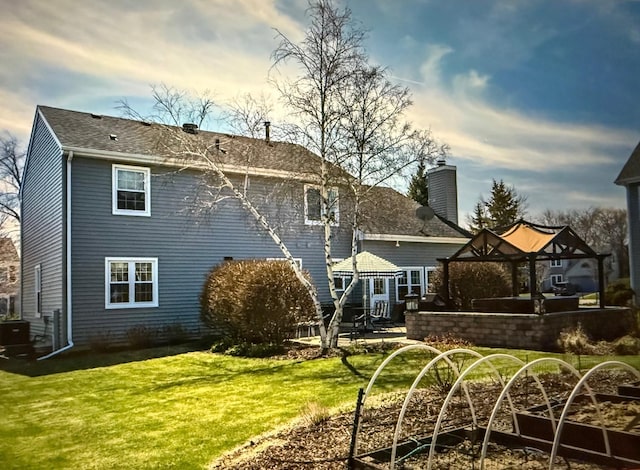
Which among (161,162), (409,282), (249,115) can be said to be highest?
(249,115)

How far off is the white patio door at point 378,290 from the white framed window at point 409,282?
21.8 inches

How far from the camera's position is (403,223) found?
18938 mm

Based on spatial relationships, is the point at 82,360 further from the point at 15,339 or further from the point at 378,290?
the point at 378,290

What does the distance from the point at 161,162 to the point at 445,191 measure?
1190cm

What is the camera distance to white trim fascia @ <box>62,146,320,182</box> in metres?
12.0

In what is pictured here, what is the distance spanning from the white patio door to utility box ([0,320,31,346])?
32.3 ft

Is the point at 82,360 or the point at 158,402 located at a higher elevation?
the point at 158,402

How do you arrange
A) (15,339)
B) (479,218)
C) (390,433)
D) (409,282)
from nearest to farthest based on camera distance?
(390,433) < (15,339) < (409,282) < (479,218)

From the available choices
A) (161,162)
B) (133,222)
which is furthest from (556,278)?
(133,222)

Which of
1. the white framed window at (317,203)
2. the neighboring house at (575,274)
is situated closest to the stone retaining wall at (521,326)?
the white framed window at (317,203)

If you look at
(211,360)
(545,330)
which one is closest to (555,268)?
(545,330)

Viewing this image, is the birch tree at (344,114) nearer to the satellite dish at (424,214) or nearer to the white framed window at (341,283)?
the white framed window at (341,283)

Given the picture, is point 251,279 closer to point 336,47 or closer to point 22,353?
point 336,47

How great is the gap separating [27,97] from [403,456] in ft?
16.4
